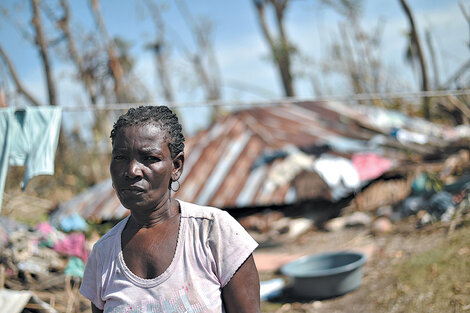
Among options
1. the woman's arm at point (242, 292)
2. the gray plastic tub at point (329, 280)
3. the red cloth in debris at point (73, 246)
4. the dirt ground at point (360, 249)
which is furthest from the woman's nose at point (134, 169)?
the red cloth in debris at point (73, 246)

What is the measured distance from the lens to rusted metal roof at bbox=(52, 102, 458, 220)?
7.89 m

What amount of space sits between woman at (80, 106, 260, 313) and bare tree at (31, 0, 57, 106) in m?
10.0

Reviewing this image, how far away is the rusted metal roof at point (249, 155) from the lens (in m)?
7.89

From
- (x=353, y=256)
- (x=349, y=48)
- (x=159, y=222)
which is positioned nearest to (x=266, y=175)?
(x=353, y=256)

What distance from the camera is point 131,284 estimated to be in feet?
5.20

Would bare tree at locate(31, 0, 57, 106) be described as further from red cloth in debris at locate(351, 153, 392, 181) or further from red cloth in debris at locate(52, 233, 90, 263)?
red cloth in debris at locate(351, 153, 392, 181)

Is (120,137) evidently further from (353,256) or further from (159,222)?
(353,256)

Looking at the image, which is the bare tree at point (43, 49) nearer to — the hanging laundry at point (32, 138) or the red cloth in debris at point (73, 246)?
the red cloth in debris at point (73, 246)

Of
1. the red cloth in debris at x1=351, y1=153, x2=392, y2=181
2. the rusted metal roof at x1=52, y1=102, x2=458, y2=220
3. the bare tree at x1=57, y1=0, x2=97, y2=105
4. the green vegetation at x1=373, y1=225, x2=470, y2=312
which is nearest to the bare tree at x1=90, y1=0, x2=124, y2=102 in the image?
the bare tree at x1=57, y1=0, x2=97, y2=105

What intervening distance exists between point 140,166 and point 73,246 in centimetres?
414

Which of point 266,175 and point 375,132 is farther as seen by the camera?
point 375,132

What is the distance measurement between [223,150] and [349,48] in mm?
7808

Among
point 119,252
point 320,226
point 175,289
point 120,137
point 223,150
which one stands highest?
point 120,137

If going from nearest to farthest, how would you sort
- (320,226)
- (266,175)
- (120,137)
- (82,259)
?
(120,137)
(82,259)
(320,226)
(266,175)
